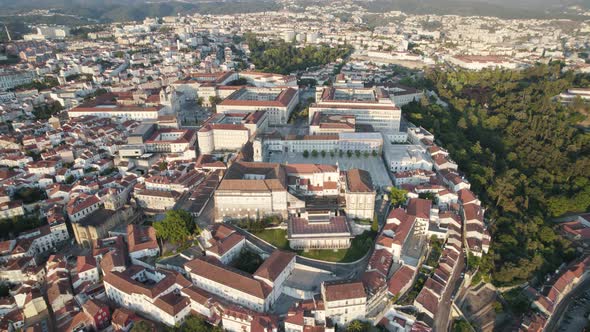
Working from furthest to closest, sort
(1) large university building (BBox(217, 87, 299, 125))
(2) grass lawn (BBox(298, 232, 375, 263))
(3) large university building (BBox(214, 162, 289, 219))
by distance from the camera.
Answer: (1) large university building (BBox(217, 87, 299, 125)) → (3) large university building (BBox(214, 162, 289, 219)) → (2) grass lawn (BBox(298, 232, 375, 263))

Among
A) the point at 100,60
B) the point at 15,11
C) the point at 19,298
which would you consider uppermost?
the point at 15,11

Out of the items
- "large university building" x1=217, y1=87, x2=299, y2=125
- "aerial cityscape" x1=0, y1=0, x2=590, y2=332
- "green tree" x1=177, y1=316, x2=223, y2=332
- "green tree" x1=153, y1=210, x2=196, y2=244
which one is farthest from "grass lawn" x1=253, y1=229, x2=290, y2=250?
"large university building" x1=217, y1=87, x2=299, y2=125

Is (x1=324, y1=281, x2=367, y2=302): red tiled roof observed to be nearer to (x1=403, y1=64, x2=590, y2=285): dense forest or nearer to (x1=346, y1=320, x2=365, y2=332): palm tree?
(x1=346, y1=320, x2=365, y2=332): palm tree

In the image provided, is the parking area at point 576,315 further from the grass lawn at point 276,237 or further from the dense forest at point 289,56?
the dense forest at point 289,56

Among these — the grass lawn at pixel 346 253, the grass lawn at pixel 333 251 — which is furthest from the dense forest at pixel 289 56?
the grass lawn at pixel 346 253

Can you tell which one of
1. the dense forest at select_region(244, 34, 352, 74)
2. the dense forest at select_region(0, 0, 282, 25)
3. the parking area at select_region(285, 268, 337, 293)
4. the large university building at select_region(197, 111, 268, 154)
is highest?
the dense forest at select_region(0, 0, 282, 25)

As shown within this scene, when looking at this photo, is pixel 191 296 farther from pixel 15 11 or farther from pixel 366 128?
pixel 15 11

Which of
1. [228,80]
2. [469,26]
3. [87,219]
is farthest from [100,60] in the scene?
[469,26]
